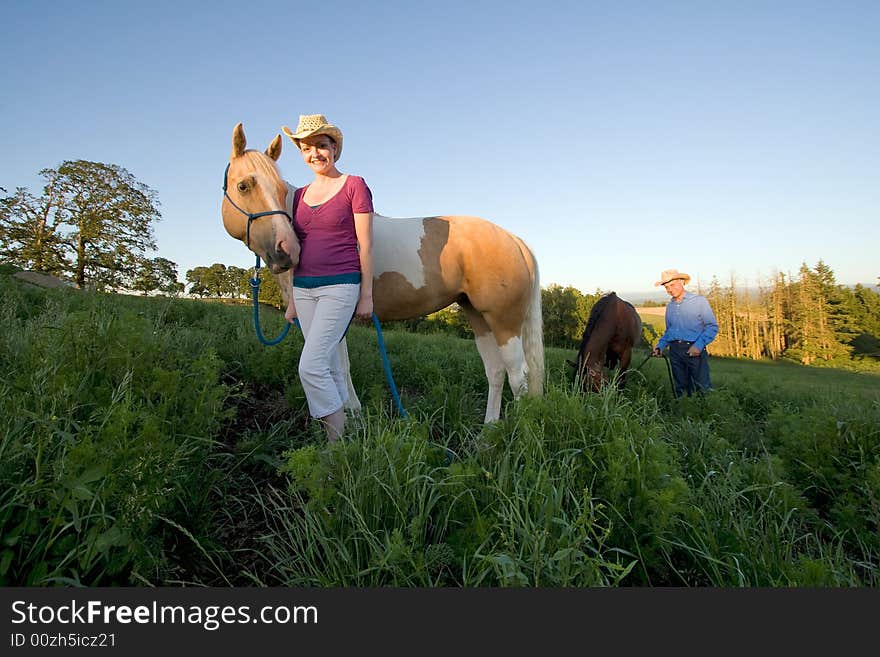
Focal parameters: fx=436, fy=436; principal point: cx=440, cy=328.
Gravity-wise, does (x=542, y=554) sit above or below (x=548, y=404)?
below

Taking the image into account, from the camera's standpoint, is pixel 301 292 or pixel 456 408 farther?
pixel 456 408

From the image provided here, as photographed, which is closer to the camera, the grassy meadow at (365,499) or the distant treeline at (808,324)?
the grassy meadow at (365,499)

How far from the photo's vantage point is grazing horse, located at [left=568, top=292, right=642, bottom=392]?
228 inches

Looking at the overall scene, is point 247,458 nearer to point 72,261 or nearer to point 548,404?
point 548,404

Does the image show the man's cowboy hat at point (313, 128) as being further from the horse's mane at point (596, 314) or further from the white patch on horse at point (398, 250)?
the horse's mane at point (596, 314)

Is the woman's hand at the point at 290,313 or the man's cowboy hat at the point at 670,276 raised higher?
the man's cowboy hat at the point at 670,276

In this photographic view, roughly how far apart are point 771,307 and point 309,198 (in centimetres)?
5114

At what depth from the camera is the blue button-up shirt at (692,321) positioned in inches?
233

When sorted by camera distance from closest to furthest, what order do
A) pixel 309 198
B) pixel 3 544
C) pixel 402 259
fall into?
1. pixel 3 544
2. pixel 309 198
3. pixel 402 259

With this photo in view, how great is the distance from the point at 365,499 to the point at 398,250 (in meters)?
2.10

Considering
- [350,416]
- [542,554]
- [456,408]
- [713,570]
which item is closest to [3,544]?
[350,416]

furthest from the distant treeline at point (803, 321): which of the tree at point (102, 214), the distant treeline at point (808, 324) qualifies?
the tree at point (102, 214)

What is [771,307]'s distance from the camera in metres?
42.0

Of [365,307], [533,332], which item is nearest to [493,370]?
[533,332]
